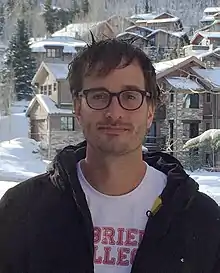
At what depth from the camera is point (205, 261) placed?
60 centimetres

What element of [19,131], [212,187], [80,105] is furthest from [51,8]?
[80,105]

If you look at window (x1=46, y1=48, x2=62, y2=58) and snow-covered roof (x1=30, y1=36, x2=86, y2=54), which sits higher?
snow-covered roof (x1=30, y1=36, x2=86, y2=54)

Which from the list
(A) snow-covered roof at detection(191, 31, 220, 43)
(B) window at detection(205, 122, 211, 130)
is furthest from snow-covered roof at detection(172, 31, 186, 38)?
(B) window at detection(205, 122, 211, 130)

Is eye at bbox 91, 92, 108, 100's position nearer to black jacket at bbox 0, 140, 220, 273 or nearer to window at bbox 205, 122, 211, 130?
black jacket at bbox 0, 140, 220, 273

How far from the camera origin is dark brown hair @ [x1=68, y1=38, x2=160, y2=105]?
2.03 feet

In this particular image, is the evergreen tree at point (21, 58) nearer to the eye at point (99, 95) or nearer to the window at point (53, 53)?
the window at point (53, 53)

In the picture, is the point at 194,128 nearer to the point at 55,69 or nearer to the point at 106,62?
the point at 55,69

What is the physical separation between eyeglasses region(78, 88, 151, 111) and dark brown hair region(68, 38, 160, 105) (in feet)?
0.06

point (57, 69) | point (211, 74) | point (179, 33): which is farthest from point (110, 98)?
point (179, 33)

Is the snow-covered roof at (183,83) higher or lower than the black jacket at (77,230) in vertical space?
higher

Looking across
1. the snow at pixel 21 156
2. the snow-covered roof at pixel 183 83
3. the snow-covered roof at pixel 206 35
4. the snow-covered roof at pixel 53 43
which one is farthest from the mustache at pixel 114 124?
the snow-covered roof at pixel 53 43

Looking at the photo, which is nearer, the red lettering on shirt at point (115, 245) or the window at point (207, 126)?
the red lettering on shirt at point (115, 245)

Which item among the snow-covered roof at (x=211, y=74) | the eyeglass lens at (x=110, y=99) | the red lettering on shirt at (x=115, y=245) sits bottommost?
the red lettering on shirt at (x=115, y=245)

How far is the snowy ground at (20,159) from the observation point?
5881 millimetres
